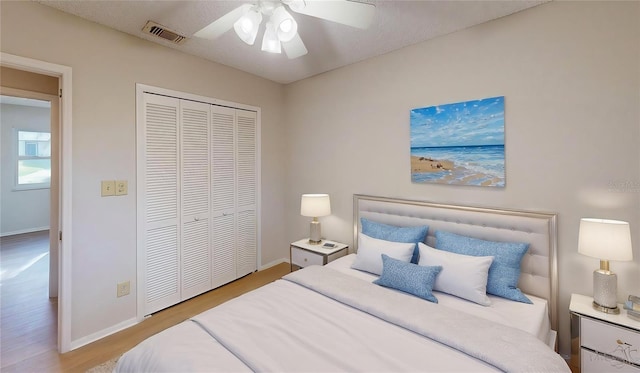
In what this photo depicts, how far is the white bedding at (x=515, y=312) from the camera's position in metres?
1.61

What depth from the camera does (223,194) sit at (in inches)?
127

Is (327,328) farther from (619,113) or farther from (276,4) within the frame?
(619,113)

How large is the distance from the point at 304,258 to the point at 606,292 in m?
2.34

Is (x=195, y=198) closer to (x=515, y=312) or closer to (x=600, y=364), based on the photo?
(x=515, y=312)

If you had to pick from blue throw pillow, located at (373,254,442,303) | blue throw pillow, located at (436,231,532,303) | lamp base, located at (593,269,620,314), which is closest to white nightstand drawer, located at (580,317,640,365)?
lamp base, located at (593,269,620,314)

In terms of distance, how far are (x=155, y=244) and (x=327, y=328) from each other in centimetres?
199

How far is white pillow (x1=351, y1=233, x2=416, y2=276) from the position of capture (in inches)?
88.7

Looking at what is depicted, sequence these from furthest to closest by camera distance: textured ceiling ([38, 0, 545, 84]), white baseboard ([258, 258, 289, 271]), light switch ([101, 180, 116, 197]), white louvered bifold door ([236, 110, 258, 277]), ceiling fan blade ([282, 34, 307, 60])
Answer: white baseboard ([258, 258, 289, 271]), white louvered bifold door ([236, 110, 258, 277]), light switch ([101, 180, 116, 197]), textured ceiling ([38, 0, 545, 84]), ceiling fan blade ([282, 34, 307, 60])

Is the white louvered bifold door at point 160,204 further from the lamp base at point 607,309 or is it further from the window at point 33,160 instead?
the window at point 33,160

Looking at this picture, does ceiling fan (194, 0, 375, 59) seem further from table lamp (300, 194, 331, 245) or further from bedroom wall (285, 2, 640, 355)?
table lamp (300, 194, 331, 245)

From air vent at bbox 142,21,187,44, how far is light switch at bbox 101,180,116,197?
1283 mm

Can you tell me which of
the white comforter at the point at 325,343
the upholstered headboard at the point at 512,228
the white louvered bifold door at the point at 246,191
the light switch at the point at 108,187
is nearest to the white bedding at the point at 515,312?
the upholstered headboard at the point at 512,228

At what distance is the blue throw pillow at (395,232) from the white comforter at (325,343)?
29.0 inches

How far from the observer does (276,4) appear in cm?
167
